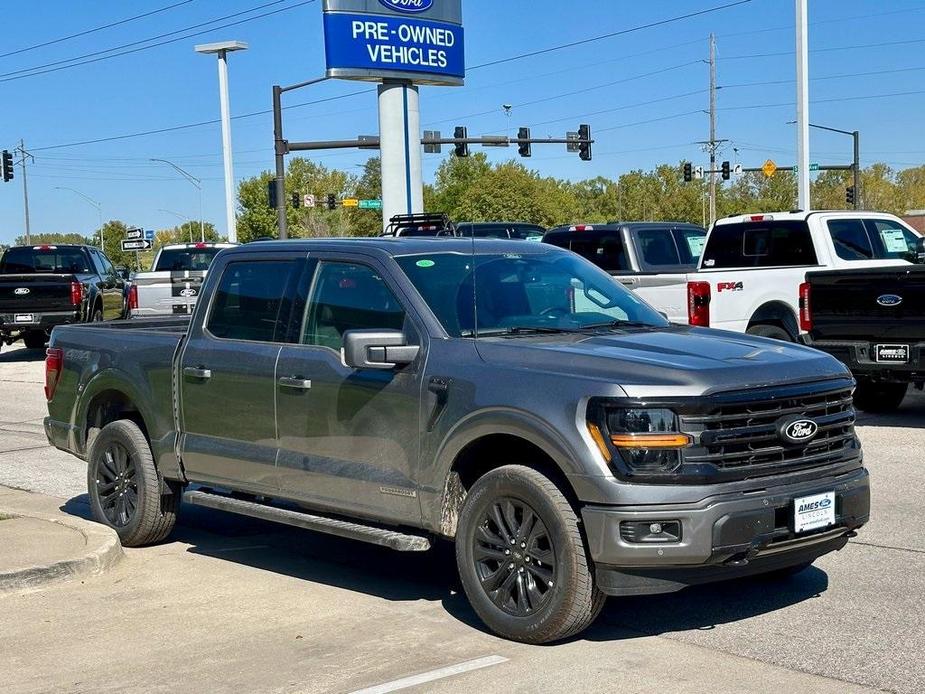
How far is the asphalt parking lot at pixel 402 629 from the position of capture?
5.48 m

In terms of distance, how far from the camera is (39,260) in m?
26.2

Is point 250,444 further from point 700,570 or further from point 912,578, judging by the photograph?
point 912,578

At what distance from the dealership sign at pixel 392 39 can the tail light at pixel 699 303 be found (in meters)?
19.3

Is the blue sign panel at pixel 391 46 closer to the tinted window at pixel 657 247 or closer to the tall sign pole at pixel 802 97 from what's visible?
the tall sign pole at pixel 802 97

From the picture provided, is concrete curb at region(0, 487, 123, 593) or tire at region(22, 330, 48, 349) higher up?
tire at region(22, 330, 48, 349)

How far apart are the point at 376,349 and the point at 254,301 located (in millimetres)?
1529

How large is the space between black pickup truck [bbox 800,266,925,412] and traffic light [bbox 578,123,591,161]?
121 feet

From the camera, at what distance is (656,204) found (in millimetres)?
99750

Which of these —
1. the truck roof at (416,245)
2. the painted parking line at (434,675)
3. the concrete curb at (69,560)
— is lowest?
the painted parking line at (434,675)

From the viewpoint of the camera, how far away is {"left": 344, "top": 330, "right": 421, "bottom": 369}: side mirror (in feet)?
20.7

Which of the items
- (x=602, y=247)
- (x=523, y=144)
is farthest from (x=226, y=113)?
(x=602, y=247)

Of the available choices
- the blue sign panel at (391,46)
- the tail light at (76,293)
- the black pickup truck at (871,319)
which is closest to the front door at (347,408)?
the black pickup truck at (871,319)

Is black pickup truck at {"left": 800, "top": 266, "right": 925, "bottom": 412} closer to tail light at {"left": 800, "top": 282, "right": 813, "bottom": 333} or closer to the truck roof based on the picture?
tail light at {"left": 800, "top": 282, "right": 813, "bottom": 333}

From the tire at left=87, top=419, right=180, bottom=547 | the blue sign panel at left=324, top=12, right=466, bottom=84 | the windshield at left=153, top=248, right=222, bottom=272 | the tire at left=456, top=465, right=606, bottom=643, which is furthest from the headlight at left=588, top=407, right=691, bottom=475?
the blue sign panel at left=324, top=12, right=466, bottom=84
